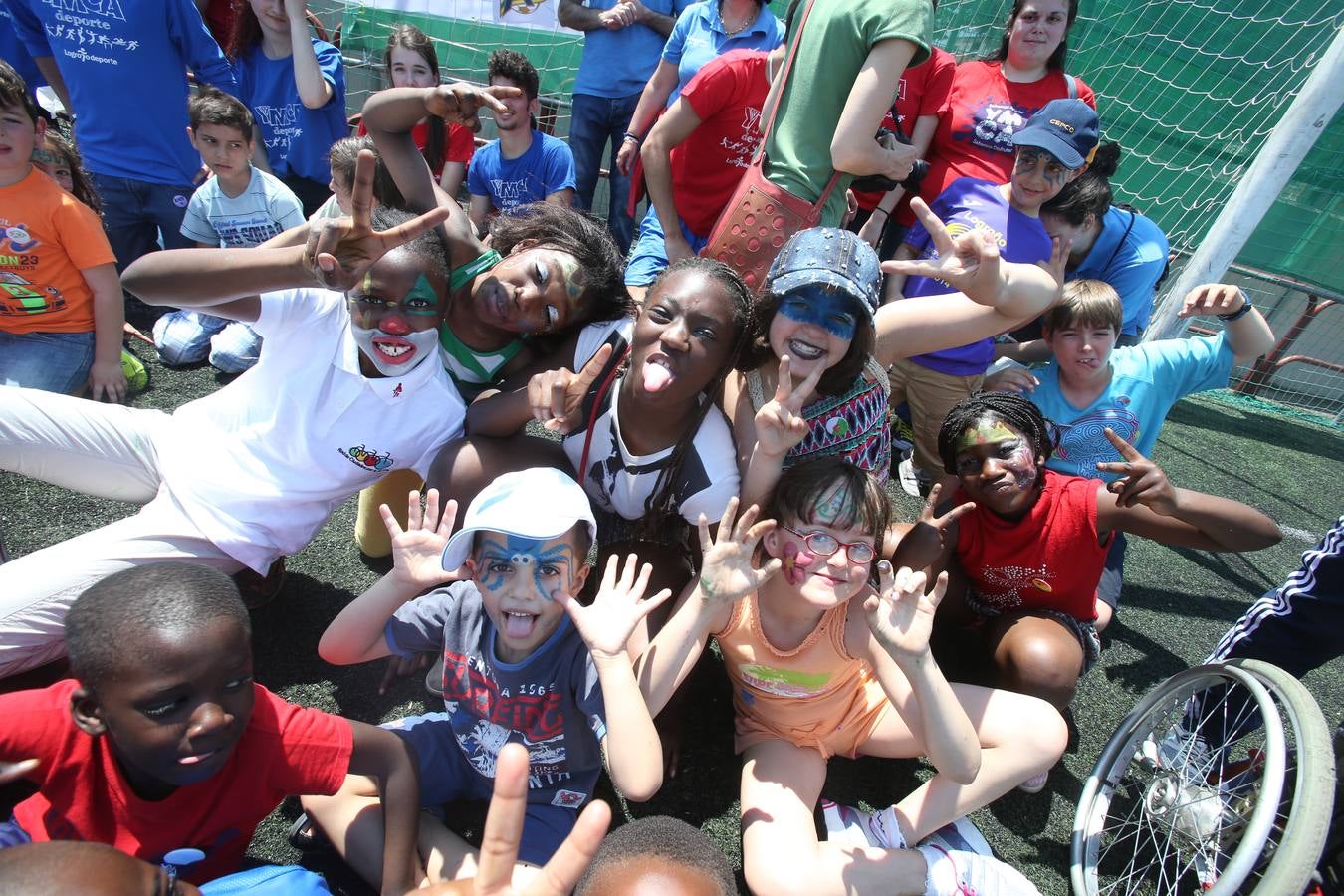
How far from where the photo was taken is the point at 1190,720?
216 cm

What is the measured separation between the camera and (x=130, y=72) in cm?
374

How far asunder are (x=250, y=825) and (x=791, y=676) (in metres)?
1.28

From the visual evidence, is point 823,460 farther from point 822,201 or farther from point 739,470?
point 822,201

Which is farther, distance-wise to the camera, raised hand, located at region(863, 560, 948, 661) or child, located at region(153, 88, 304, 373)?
child, located at region(153, 88, 304, 373)

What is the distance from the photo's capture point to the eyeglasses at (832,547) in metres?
1.80

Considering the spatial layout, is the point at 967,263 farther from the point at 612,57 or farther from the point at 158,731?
the point at 612,57

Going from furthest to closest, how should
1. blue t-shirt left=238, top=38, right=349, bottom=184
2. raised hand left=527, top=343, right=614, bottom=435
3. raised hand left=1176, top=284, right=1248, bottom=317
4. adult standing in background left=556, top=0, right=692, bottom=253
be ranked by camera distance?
adult standing in background left=556, top=0, right=692, bottom=253, blue t-shirt left=238, top=38, right=349, bottom=184, raised hand left=1176, top=284, right=1248, bottom=317, raised hand left=527, top=343, right=614, bottom=435

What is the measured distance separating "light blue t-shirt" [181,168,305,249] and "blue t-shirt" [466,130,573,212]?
4.25 feet

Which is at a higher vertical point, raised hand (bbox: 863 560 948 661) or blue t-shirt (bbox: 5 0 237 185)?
raised hand (bbox: 863 560 948 661)

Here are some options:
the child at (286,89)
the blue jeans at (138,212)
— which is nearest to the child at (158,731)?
the blue jeans at (138,212)

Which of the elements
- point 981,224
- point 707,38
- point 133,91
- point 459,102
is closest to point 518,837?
point 459,102

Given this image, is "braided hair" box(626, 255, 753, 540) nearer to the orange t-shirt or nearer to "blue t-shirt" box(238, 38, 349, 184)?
the orange t-shirt

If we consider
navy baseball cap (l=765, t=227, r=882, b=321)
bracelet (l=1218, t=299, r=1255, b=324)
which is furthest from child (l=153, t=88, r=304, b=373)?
bracelet (l=1218, t=299, r=1255, b=324)

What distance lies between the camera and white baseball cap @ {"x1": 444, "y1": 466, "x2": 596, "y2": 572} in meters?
1.61
